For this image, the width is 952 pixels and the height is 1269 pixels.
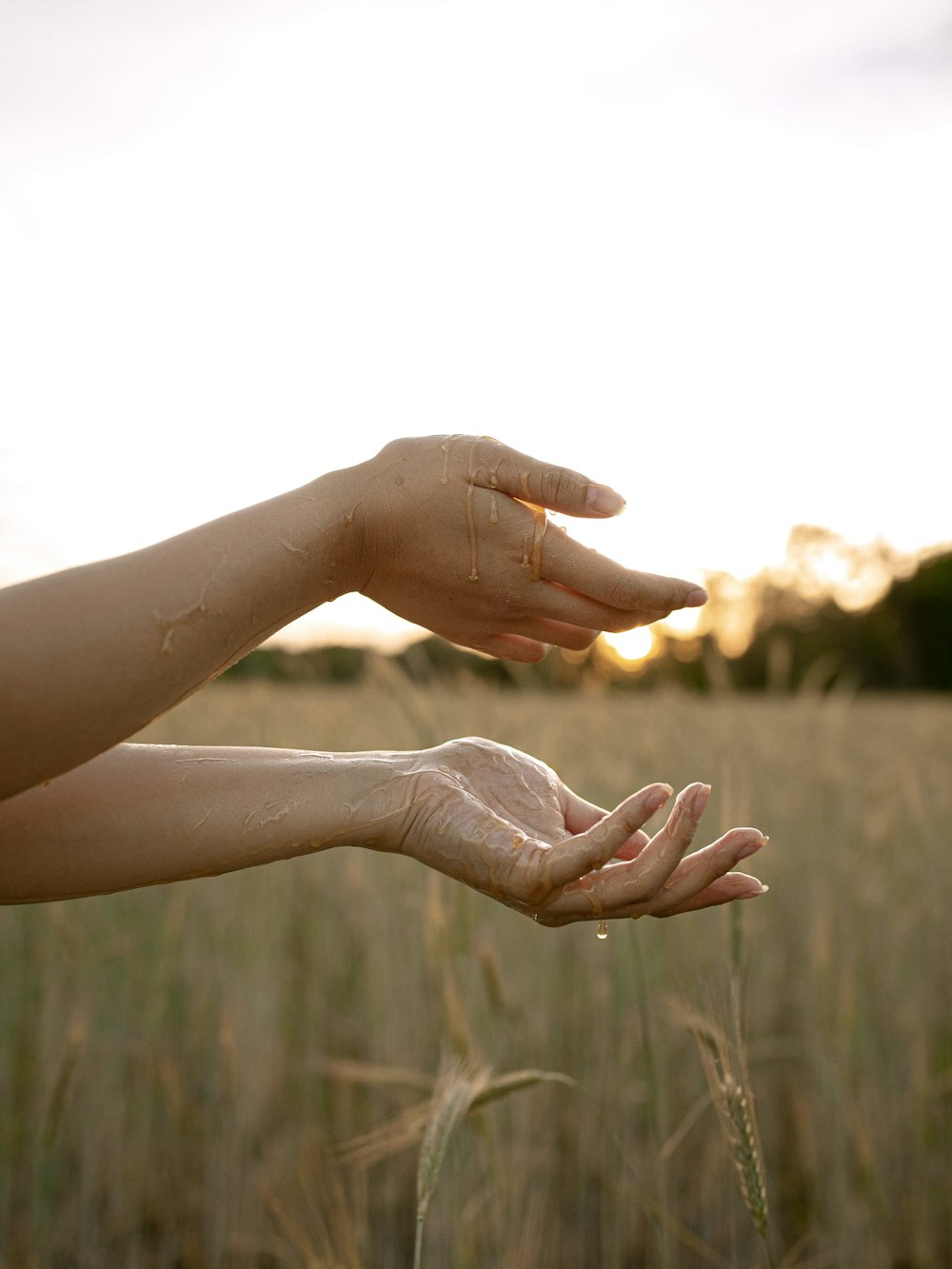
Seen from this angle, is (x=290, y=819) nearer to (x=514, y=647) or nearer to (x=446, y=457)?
(x=514, y=647)

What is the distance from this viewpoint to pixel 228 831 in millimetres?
1103

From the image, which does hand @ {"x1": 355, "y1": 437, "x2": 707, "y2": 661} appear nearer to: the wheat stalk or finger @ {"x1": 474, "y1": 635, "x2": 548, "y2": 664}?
finger @ {"x1": 474, "y1": 635, "x2": 548, "y2": 664}

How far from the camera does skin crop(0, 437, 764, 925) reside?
86 centimetres

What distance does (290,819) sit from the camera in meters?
1.10

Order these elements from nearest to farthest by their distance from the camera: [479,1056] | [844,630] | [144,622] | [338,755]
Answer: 1. [144,622]
2. [338,755]
3. [479,1056]
4. [844,630]

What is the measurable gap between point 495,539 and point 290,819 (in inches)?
14.7

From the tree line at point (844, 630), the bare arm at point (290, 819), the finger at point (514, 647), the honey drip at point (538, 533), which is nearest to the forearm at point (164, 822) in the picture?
the bare arm at point (290, 819)

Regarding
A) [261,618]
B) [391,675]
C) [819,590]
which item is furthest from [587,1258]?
[819,590]

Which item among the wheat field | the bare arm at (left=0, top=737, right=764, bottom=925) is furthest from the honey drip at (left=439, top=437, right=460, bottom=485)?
the wheat field

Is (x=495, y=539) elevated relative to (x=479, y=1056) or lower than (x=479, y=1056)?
elevated

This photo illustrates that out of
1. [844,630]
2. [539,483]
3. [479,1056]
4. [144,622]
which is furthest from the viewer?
[844,630]

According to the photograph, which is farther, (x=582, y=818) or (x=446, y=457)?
(x=582, y=818)

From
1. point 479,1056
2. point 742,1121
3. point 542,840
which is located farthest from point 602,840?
point 479,1056

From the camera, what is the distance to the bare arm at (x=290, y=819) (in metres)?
1.00
